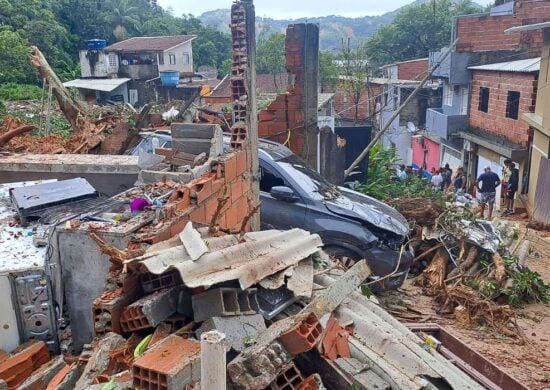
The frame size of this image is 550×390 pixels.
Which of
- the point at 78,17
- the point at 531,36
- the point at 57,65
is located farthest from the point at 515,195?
the point at 78,17

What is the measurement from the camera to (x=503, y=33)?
71.5 ft

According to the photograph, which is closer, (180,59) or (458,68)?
(458,68)

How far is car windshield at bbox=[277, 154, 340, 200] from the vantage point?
7.71 m

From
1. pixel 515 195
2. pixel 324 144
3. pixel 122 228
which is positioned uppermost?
pixel 122 228

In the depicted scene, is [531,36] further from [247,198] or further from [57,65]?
[57,65]

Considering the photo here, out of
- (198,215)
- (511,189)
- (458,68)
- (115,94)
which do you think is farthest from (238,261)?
(115,94)

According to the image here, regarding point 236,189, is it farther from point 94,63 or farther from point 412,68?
point 94,63

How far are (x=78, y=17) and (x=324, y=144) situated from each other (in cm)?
3813

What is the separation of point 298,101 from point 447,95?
55.0ft

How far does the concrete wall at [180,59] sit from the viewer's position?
42.6 metres

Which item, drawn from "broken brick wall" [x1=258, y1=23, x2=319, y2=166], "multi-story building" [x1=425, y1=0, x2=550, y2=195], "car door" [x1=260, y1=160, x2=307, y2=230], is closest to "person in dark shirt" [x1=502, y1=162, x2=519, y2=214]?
"multi-story building" [x1=425, y1=0, x2=550, y2=195]

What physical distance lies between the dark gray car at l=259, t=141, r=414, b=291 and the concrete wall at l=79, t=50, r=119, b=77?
110 ft

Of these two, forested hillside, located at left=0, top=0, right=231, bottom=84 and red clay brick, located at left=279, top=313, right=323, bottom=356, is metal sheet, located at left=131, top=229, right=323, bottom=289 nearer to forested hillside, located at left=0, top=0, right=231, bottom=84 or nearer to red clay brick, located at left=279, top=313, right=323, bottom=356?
red clay brick, located at left=279, top=313, right=323, bottom=356

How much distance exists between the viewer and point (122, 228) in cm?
411
